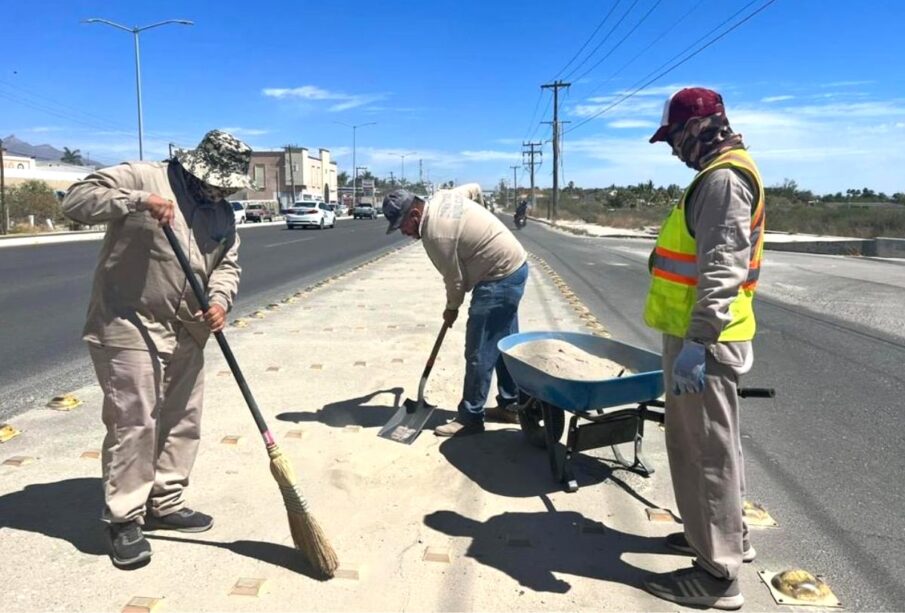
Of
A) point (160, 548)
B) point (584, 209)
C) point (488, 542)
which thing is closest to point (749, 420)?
point (488, 542)

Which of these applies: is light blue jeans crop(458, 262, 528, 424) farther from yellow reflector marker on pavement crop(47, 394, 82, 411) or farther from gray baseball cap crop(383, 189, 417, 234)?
yellow reflector marker on pavement crop(47, 394, 82, 411)

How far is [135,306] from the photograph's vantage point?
3.00m

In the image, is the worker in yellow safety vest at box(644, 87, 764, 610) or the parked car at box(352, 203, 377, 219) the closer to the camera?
the worker in yellow safety vest at box(644, 87, 764, 610)

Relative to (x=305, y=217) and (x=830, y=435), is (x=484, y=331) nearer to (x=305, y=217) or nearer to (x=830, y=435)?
(x=830, y=435)

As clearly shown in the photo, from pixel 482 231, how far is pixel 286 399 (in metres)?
2.05

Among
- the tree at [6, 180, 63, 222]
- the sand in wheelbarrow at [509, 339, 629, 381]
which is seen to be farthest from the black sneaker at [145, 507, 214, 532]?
the tree at [6, 180, 63, 222]

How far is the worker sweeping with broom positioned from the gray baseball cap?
1.43 m

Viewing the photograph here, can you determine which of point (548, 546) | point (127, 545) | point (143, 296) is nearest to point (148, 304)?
point (143, 296)

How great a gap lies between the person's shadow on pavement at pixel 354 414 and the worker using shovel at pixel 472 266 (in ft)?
1.51

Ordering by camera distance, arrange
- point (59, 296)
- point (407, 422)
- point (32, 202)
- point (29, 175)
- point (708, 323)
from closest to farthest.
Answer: point (708, 323) < point (407, 422) < point (59, 296) < point (32, 202) < point (29, 175)

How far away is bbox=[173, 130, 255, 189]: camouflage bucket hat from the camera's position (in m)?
3.05

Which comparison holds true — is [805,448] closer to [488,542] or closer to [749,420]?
[749,420]

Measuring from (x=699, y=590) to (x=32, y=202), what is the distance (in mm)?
44624

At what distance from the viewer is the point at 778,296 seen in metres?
12.8
